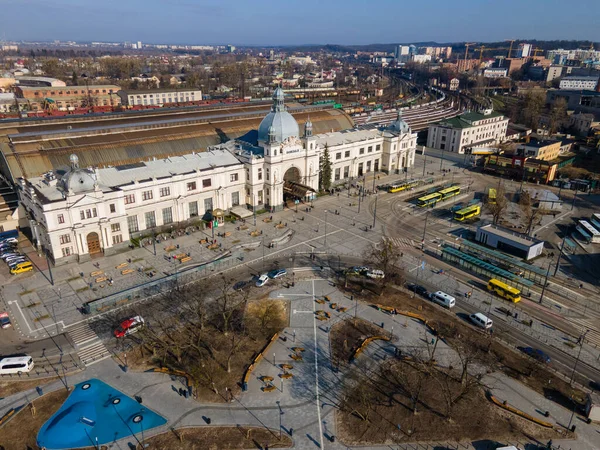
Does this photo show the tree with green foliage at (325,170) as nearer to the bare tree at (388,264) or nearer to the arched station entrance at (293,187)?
the arched station entrance at (293,187)

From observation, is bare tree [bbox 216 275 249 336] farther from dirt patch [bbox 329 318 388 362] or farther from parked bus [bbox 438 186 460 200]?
parked bus [bbox 438 186 460 200]

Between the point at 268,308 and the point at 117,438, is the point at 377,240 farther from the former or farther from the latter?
the point at 117,438

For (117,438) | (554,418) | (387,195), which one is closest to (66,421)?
(117,438)

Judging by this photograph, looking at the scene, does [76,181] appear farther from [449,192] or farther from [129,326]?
[449,192]

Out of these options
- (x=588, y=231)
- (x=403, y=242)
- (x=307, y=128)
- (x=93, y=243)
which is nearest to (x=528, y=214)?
(x=588, y=231)

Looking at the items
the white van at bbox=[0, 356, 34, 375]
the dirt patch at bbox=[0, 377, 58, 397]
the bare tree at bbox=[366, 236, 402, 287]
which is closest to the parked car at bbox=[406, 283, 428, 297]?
the bare tree at bbox=[366, 236, 402, 287]
